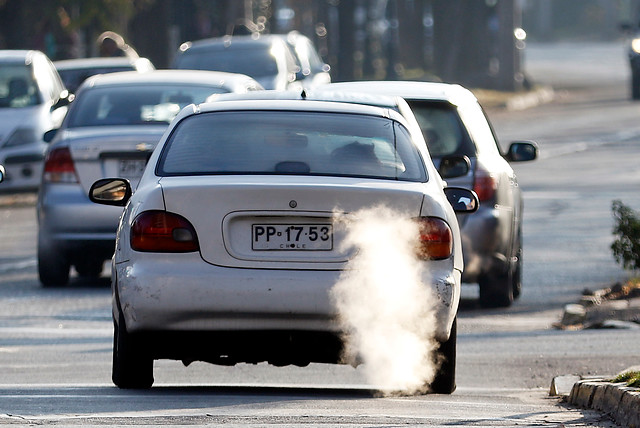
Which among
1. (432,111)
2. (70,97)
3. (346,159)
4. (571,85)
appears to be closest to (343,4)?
(571,85)

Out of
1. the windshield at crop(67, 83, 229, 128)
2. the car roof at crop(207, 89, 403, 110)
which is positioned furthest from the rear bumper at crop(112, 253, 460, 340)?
the windshield at crop(67, 83, 229, 128)

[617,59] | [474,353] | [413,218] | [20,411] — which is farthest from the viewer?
[617,59]

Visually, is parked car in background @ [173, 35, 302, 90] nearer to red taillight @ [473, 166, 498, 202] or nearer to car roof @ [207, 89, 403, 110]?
red taillight @ [473, 166, 498, 202]

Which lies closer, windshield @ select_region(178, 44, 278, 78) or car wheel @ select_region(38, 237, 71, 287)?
car wheel @ select_region(38, 237, 71, 287)

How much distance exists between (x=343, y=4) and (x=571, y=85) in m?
10.1

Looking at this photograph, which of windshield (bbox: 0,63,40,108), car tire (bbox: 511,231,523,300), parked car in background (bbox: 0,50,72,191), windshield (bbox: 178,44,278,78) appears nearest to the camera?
car tire (bbox: 511,231,523,300)

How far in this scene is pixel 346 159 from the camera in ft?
25.4

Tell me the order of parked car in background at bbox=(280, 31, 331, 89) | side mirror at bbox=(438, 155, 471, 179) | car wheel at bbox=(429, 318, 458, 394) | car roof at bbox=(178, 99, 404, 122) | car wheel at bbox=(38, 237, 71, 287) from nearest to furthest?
car wheel at bbox=(429, 318, 458, 394), car roof at bbox=(178, 99, 404, 122), side mirror at bbox=(438, 155, 471, 179), car wheel at bbox=(38, 237, 71, 287), parked car in background at bbox=(280, 31, 331, 89)

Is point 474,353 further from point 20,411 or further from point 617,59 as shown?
point 617,59

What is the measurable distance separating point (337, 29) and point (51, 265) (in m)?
37.4

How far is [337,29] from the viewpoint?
4994cm

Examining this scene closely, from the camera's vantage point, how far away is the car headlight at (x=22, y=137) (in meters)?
19.0

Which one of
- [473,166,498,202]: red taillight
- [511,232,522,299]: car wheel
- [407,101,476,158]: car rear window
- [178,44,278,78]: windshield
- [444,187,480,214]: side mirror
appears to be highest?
[444,187,480,214]: side mirror

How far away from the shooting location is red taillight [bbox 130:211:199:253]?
735 cm
